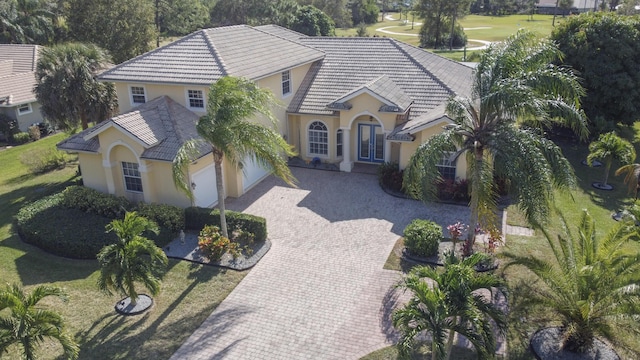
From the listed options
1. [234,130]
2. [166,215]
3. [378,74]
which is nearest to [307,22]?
[378,74]

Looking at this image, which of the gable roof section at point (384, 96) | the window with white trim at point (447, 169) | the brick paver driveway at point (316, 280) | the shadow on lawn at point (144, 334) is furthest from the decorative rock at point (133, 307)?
the window with white trim at point (447, 169)

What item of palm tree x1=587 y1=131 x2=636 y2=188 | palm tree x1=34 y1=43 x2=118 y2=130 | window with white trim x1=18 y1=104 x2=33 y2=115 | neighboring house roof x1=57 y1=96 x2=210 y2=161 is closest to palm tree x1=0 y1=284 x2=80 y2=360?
neighboring house roof x1=57 y1=96 x2=210 y2=161

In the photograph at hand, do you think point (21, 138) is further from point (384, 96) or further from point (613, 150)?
point (613, 150)

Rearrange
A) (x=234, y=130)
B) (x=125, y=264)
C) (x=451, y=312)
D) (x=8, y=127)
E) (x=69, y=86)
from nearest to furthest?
(x=451, y=312) < (x=125, y=264) < (x=234, y=130) < (x=69, y=86) < (x=8, y=127)

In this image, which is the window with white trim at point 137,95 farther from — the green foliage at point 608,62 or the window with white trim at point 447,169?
the green foliage at point 608,62

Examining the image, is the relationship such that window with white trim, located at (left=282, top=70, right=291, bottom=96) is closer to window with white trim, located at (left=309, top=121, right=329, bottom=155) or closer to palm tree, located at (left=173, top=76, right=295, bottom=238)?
window with white trim, located at (left=309, top=121, right=329, bottom=155)

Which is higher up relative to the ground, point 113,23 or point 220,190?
point 113,23

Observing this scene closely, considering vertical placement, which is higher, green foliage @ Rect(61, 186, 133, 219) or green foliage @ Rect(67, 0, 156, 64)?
green foliage @ Rect(67, 0, 156, 64)

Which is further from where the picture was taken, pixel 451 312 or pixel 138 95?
pixel 138 95
